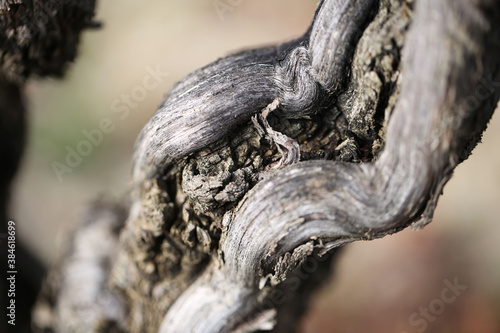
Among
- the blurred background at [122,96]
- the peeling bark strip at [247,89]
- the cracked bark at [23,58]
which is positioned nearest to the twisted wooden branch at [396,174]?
the peeling bark strip at [247,89]

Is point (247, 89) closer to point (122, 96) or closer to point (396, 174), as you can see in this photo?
point (396, 174)

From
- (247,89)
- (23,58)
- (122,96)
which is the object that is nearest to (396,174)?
(247,89)

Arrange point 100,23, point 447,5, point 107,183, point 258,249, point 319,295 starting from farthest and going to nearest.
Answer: point 107,183 → point 319,295 → point 100,23 → point 258,249 → point 447,5

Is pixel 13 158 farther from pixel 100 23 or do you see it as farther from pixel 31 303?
pixel 100 23

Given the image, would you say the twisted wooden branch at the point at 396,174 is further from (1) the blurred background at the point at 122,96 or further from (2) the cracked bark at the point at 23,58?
(1) the blurred background at the point at 122,96

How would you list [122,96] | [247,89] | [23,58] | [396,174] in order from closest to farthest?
[396,174], [247,89], [23,58], [122,96]

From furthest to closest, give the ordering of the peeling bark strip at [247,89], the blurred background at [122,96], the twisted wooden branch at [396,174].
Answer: the blurred background at [122,96], the peeling bark strip at [247,89], the twisted wooden branch at [396,174]

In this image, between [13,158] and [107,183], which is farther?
[107,183]

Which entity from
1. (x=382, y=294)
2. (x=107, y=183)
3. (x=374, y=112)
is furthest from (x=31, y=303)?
(x=374, y=112)

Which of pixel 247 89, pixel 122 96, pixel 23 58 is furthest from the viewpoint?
pixel 122 96
